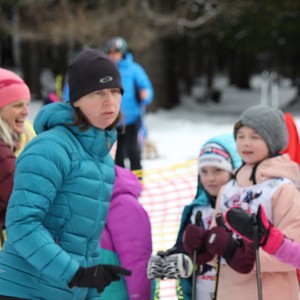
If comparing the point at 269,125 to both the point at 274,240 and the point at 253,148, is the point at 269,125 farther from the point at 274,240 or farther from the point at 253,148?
the point at 274,240

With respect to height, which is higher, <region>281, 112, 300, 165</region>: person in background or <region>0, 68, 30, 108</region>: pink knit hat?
<region>0, 68, 30, 108</region>: pink knit hat

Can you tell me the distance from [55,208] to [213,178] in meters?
1.39

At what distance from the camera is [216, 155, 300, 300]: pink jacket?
3.09m

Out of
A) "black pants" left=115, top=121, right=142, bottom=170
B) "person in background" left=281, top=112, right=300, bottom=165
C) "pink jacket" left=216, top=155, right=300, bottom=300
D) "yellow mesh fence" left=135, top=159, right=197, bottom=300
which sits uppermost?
"person in background" left=281, top=112, right=300, bottom=165

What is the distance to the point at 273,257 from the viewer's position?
123 inches

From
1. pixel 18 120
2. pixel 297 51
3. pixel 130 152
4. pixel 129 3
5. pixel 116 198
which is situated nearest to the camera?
pixel 116 198

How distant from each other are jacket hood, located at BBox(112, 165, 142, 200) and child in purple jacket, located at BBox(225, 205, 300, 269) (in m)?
0.75

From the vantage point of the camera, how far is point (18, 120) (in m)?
3.80

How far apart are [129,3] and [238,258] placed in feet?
57.3

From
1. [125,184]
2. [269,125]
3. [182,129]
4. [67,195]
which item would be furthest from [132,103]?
[182,129]

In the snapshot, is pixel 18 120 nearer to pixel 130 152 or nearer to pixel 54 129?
pixel 54 129

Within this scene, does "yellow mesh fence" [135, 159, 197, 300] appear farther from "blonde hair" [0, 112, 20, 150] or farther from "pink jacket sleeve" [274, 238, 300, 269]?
"pink jacket sleeve" [274, 238, 300, 269]

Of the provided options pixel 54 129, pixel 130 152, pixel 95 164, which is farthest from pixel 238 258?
pixel 130 152

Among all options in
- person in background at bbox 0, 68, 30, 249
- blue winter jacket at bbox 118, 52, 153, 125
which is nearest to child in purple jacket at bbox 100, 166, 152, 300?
person in background at bbox 0, 68, 30, 249
